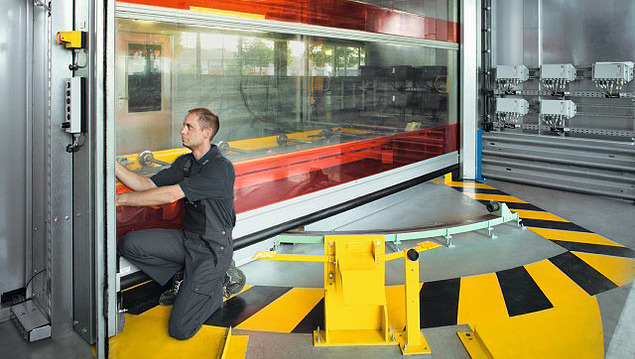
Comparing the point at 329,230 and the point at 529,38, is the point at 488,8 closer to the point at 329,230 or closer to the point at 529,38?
the point at 529,38

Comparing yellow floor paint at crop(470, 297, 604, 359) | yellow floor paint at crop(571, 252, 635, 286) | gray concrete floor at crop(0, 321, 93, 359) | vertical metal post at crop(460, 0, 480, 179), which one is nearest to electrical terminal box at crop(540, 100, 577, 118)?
vertical metal post at crop(460, 0, 480, 179)

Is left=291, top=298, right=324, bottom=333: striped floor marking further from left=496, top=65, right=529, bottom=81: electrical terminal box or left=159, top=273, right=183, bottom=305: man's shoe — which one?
left=496, top=65, right=529, bottom=81: electrical terminal box

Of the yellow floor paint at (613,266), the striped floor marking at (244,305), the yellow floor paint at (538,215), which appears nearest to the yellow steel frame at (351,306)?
the striped floor marking at (244,305)

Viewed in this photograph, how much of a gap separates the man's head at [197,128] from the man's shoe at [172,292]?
91cm

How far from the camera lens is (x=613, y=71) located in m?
6.22

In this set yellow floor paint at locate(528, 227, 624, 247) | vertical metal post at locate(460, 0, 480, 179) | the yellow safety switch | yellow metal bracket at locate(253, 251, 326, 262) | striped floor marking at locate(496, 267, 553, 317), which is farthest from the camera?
vertical metal post at locate(460, 0, 480, 179)

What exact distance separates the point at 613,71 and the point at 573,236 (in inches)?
93.2

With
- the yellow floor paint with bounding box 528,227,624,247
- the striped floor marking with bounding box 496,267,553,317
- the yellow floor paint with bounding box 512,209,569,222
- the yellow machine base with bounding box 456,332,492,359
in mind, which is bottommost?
the yellow machine base with bounding box 456,332,492,359

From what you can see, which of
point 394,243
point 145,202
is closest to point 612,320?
point 394,243

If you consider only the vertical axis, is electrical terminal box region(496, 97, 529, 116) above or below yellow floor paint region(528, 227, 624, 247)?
Answer: above

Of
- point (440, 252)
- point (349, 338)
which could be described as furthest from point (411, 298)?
point (440, 252)

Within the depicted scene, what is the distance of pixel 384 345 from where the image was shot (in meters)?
2.97

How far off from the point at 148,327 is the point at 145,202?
2.48 feet

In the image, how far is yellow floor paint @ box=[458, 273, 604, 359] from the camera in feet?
9.54
